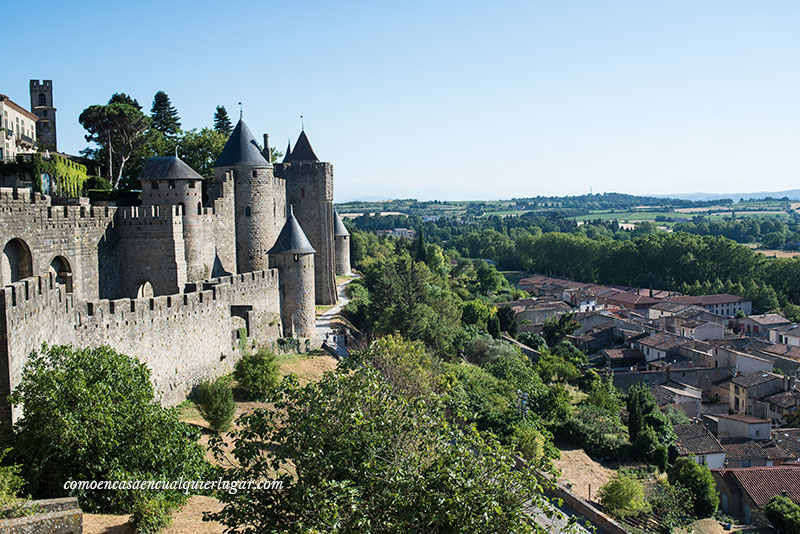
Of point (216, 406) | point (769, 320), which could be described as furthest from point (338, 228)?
point (769, 320)

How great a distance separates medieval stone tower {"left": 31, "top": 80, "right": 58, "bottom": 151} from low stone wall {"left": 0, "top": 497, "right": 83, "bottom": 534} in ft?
175

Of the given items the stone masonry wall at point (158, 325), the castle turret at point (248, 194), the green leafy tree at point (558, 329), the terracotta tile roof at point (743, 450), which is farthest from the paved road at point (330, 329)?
the green leafy tree at point (558, 329)

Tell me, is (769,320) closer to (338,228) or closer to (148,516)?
(338,228)

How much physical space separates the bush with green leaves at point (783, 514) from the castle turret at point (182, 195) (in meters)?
25.4

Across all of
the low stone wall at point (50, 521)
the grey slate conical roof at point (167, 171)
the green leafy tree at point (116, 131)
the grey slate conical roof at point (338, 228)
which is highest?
the green leafy tree at point (116, 131)

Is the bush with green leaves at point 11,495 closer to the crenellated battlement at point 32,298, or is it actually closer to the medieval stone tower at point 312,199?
the crenellated battlement at point 32,298

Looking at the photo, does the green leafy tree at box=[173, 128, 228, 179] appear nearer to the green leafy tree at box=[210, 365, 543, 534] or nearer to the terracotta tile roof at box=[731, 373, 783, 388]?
the green leafy tree at box=[210, 365, 543, 534]

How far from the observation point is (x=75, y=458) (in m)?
12.9

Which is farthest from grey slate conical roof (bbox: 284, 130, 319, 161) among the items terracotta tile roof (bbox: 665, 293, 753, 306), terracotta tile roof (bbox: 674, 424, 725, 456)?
terracotta tile roof (bbox: 665, 293, 753, 306)

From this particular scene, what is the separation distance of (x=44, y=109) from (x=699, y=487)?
55.3m

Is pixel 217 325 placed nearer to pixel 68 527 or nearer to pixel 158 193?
pixel 158 193

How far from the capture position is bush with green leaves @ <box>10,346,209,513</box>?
1267 cm

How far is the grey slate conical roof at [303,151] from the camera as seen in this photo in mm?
39531

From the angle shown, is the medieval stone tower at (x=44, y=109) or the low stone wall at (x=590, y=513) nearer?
the low stone wall at (x=590, y=513)
